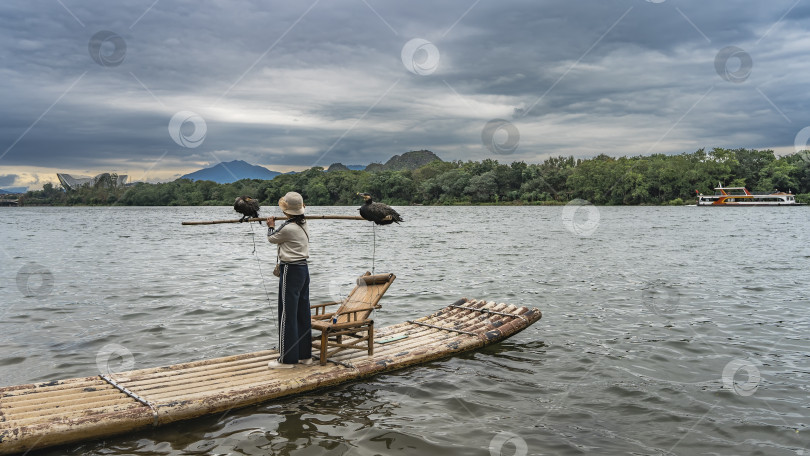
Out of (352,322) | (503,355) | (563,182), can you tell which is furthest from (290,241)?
(563,182)

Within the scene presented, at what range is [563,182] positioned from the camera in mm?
141750

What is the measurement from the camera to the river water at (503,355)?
310 inches

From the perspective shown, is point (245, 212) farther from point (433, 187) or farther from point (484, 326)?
point (433, 187)

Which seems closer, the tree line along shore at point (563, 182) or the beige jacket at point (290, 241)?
the beige jacket at point (290, 241)

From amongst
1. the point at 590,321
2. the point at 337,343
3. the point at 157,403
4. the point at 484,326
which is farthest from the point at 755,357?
the point at 157,403

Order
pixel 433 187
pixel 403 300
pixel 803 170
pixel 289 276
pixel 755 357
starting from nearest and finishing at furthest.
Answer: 1. pixel 289 276
2. pixel 755 357
3. pixel 403 300
4. pixel 803 170
5. pixel 433 187

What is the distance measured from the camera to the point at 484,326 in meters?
12.9

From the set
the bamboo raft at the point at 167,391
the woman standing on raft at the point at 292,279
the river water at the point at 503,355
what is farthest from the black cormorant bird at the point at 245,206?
the river water at the point at 503,355

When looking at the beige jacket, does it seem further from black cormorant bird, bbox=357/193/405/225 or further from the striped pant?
black cormorant bird, bbox=357/193/405/225

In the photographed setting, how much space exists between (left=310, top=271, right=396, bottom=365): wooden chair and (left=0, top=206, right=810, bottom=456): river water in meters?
0.80

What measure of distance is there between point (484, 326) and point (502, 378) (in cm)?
237

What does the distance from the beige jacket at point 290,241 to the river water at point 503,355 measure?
7.71 feet

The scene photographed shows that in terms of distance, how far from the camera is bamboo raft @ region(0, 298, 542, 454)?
22.8 ft

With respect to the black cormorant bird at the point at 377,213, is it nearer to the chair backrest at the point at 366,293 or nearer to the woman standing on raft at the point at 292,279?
the woman standing on raft at the point at 292,279
